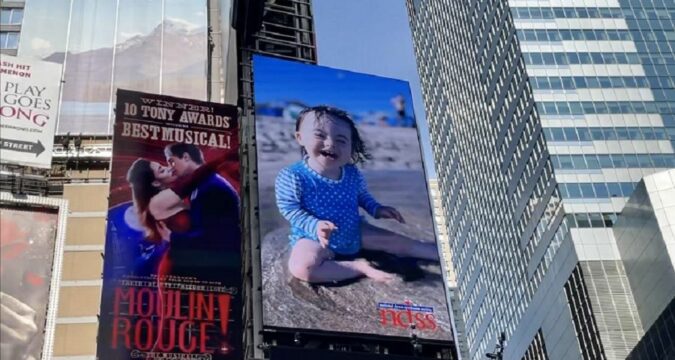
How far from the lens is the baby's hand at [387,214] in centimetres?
3631

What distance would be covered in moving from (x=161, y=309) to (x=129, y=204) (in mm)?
4358

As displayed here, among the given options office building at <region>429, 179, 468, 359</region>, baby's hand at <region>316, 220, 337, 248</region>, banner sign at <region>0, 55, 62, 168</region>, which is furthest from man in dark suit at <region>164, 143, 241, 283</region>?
office building at <region>429, 179, 468, 359</region>

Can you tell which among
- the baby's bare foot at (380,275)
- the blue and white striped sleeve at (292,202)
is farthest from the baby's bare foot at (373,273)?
the blue and white striped sleeve at (292,202)

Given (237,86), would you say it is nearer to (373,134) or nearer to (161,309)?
(373,134)

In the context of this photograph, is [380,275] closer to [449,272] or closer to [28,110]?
[28,110]

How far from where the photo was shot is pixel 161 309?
29.7 metres

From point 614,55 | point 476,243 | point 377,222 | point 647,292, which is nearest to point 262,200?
point 377,222

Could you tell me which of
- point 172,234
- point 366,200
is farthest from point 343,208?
point 172,234

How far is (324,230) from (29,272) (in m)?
10.8

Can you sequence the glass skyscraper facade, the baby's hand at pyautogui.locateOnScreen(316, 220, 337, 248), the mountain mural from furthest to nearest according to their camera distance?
the glass skyscraper facade, the mountain mural, the baby's hand at pyautogui.locateOnScreen(316, 220, 337, 248)

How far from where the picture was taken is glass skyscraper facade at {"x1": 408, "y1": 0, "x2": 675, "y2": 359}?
66375 mm

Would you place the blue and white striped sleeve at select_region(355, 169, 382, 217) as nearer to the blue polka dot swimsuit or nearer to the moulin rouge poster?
the blue polka dot swimsuit

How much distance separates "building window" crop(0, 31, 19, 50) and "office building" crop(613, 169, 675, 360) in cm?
4080

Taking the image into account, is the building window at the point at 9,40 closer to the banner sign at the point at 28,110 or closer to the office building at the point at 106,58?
the office building at the point at 106,58
